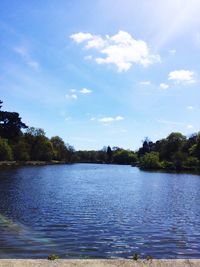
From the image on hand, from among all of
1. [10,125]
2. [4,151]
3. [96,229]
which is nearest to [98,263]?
[96,229]

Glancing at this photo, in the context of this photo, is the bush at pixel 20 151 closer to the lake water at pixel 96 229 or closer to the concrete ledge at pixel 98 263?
the lake water at pixel 96 229

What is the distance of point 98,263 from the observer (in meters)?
9.28

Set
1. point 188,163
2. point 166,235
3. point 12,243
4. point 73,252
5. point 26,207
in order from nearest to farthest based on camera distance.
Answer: point 73,252 < point 12,243 < point 166,235 < point 26,207 < point 188,163

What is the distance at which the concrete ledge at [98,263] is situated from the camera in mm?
9148

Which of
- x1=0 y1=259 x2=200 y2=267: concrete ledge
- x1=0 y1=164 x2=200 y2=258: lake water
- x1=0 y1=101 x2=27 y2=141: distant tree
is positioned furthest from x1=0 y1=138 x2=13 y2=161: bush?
x1=0 y1=259 x2=200 y2=267: concrete ledge

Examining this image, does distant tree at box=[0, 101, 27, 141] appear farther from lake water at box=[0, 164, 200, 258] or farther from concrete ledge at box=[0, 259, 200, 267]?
concrete ledge at box=[0, 259, 200, 267]

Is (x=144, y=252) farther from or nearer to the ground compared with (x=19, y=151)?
nearer to the ground

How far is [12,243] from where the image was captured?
20.8 metres

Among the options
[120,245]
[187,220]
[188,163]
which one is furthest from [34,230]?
[188,163]

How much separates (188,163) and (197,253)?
527 feet

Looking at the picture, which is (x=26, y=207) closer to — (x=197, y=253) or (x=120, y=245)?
(x=120, y=245)

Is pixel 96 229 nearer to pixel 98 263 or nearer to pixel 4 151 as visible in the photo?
pixel 98 263

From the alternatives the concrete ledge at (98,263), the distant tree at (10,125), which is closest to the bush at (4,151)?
the distant tree at (10,125)

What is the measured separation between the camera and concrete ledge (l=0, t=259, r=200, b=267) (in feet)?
30.0
